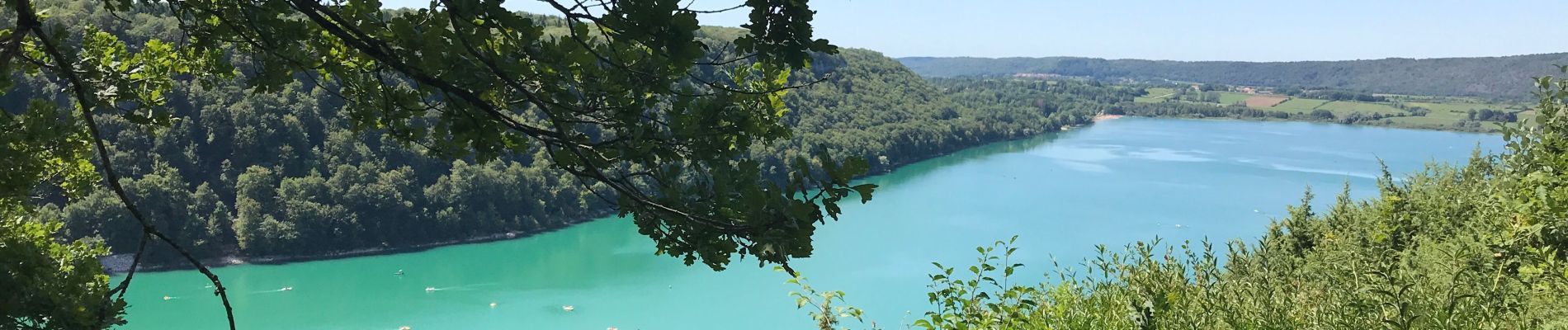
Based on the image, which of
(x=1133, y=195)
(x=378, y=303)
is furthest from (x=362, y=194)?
(x=1133, y=195)

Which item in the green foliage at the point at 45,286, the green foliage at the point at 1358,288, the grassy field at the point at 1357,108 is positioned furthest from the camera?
the grassy field at the point at 1357,108

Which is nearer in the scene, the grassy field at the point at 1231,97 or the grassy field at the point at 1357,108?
the grassy field at the point at 1357,108

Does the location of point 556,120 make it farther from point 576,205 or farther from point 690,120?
point 576,205

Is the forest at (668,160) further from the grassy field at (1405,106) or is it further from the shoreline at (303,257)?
the grassy field at (1405,106)

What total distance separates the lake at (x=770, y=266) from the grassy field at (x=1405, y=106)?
3593 cm

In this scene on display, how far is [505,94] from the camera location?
2.09 m

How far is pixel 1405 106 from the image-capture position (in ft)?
299

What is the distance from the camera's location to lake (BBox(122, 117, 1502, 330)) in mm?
19906

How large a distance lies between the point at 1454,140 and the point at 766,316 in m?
60.7

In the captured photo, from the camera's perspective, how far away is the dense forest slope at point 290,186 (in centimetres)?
2641

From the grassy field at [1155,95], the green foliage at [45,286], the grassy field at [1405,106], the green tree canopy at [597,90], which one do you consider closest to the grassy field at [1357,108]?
the grassy field at [1405,106]

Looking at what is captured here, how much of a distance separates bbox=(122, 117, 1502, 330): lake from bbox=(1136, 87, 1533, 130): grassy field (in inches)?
1415

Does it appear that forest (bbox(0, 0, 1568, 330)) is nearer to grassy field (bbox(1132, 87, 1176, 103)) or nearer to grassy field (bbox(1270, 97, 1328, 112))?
grassy field (bbox(1270, 97, 1328, 112))

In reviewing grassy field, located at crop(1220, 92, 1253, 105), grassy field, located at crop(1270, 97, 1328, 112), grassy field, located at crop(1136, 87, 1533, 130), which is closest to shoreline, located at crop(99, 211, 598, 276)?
grassy field, located at crop(1136, 87, 1533, 130)
